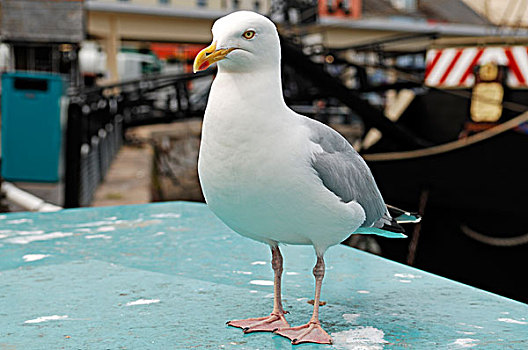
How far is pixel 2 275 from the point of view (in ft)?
7.91

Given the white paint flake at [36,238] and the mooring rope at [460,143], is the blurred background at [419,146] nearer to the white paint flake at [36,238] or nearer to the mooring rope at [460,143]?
the mooring rope at [460,143]

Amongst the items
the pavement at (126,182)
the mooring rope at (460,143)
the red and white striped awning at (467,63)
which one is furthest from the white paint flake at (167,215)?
the red and white striped awning at (467,63)

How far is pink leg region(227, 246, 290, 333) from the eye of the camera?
1.88 meters

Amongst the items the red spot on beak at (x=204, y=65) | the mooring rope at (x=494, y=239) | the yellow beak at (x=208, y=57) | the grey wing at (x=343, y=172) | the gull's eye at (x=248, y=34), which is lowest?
the mooring rope at (x=494, y=239)

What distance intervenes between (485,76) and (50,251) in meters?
4.93

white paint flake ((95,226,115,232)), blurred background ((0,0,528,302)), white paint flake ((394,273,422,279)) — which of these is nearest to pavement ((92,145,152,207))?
blurred background ((0,0,528,302))

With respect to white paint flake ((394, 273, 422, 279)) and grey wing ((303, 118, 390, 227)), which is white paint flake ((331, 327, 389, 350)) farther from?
white paint flake ((394, 273, 422, 279))

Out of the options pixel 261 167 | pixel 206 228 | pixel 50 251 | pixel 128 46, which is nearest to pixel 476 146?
pixel 206 228

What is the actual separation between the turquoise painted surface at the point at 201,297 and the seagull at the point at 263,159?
17cm

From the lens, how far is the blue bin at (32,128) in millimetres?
6355

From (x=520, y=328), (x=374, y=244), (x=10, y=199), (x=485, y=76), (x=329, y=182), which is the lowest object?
Answer: (x=374, y=244)

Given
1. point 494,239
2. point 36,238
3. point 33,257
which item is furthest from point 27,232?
point 494,239

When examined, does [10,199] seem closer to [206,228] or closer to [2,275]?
[206,228]

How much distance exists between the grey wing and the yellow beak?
1.01 feet
